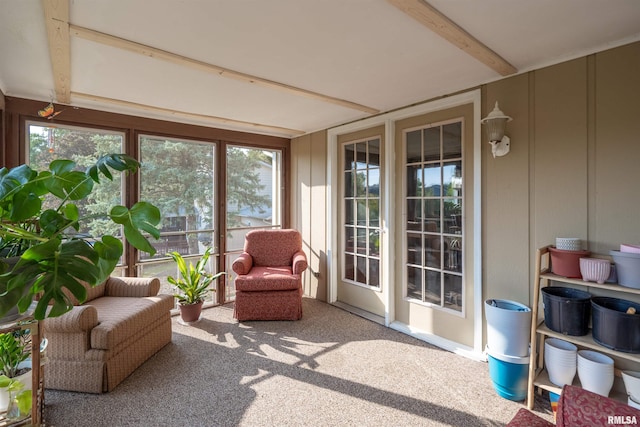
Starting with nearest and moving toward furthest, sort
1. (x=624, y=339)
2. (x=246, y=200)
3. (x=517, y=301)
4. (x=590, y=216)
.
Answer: (x=624, y=339), (x=590, y=216), (x=517, y=301), (x=246, y=200)

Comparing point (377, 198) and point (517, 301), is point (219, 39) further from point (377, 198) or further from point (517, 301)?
point (517, 301)

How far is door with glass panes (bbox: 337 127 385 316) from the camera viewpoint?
344 cm

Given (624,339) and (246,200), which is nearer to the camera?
(624,339)

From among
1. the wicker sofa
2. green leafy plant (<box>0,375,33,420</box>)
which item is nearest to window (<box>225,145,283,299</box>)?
the wicker sofa

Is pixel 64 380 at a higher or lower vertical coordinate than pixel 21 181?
lower

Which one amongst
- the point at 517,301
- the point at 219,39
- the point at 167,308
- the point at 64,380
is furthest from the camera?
the point at 167,308

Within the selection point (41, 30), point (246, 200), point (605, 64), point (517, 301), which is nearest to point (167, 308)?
point (246, 200)

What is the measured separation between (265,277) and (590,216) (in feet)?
9.06

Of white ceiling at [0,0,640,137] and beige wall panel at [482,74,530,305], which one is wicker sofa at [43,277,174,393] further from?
beige wall panel at [482,74,530,305]

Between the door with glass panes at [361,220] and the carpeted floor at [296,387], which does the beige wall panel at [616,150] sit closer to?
the carpeted floor at [296,387]

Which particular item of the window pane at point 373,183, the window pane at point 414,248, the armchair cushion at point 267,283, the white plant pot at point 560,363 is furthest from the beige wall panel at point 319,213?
the white plant pot at point 560,363

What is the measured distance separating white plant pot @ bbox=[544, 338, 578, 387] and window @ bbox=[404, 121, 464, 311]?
2.68 ft

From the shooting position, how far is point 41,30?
1.70 m

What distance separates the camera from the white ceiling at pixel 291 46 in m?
1.53
